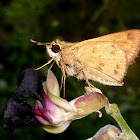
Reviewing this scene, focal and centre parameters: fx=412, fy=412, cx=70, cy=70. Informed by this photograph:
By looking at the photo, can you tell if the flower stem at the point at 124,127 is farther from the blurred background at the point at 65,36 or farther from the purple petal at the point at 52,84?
the blurred background at the point at 65,36

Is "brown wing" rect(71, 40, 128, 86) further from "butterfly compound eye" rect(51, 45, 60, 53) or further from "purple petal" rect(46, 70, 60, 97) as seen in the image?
"purple petal" rect(46, 70, 60, 97)

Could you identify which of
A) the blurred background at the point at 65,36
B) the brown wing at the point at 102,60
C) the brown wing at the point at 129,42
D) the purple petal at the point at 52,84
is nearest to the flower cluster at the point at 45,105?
the purple petal at the point at 52,84

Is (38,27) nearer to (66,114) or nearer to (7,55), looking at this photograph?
(7,55)

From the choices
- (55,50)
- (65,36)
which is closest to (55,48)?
(55,50)

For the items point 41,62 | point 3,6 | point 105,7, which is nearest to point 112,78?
point 41,62

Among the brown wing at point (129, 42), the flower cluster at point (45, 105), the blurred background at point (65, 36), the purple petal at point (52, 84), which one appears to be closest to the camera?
the flower cluster at point (45, 105)

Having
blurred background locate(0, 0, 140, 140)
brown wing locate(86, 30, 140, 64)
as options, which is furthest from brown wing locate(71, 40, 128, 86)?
blurred background locate(0, 0, 140, 140)
